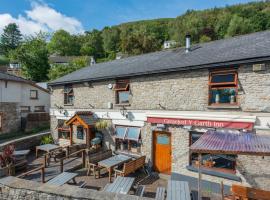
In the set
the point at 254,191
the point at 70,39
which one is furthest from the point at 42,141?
the point at 70,39

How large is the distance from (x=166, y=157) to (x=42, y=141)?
37.1 ft

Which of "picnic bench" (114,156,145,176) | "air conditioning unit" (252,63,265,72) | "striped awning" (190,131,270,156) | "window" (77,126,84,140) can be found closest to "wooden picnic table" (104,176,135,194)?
"picnic bench" (114,156,145,176)

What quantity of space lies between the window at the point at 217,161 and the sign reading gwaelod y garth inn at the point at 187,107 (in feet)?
0.15

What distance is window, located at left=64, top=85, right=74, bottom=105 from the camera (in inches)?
701

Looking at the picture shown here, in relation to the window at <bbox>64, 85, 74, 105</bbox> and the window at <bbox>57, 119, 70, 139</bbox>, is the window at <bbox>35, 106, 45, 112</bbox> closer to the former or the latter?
the window at <bbox>57, 119, 70, 139</bbox>

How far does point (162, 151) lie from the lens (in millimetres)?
12539

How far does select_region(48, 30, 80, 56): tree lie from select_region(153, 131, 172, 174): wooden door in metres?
84.0

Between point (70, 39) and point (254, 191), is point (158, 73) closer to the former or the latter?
point (254, 191)

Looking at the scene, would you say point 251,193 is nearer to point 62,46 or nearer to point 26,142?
point 26,142

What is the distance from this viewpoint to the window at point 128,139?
13.4 m

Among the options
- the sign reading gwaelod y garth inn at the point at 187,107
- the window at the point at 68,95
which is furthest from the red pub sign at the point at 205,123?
the window at the point at 68,95

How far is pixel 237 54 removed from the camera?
10383 mm

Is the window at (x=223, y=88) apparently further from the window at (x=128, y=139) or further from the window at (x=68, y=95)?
the window at (x=68, y=95)

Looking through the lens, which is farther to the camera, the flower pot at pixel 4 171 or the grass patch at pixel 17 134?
the grass patch at pixel 17 134
